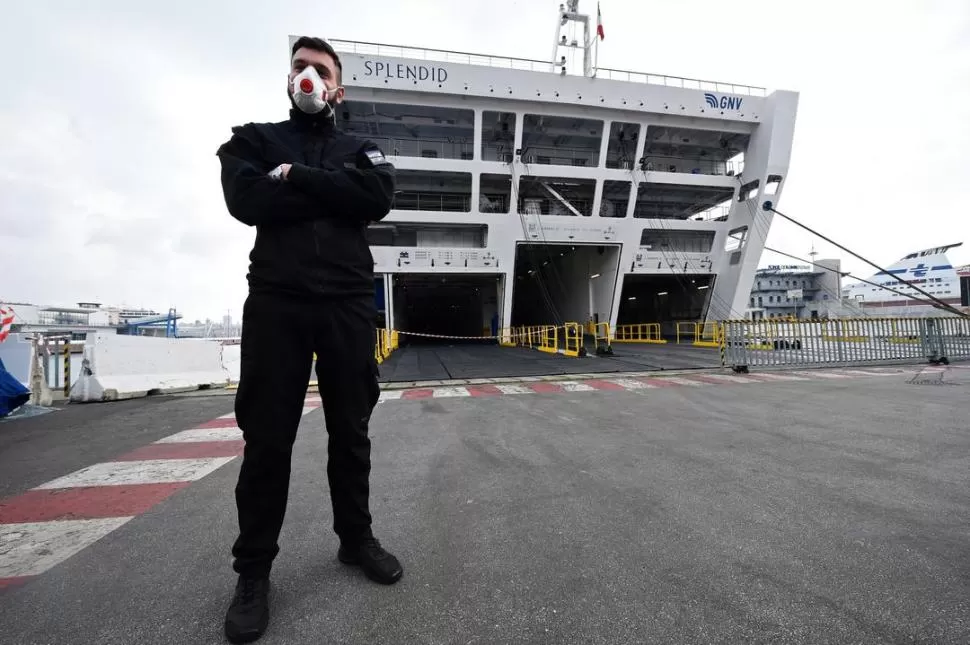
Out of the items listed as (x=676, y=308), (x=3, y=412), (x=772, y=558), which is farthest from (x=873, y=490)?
(x=676, y=308)

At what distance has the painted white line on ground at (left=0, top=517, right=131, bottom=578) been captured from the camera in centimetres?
168

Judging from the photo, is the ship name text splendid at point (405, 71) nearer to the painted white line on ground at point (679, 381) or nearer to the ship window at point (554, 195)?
the ship window at point (554, 195)

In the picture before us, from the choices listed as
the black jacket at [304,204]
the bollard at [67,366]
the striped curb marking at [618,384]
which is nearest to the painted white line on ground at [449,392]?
the striped curb marking at [618,384]

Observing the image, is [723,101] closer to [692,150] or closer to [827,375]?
[692,150]

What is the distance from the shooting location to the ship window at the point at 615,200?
2000cm

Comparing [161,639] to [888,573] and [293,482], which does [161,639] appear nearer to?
[293,482]

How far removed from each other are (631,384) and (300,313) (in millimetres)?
6122

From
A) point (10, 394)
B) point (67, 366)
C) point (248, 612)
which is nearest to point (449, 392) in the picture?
point (248, 612)

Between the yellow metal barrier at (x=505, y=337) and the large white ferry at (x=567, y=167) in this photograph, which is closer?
the large white ferry at (x=567, y=167)

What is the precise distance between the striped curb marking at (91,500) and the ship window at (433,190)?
49.1 ft

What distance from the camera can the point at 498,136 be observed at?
59.1ft

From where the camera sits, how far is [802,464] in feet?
8.82

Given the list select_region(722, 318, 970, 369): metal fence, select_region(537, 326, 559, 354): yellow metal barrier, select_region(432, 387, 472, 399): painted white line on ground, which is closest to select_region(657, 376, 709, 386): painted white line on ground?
select_region(722, 318, 970, 369): metal fence

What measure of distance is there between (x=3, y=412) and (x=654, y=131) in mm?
22842
